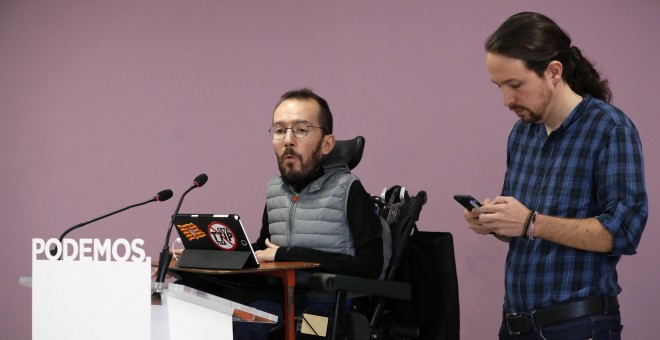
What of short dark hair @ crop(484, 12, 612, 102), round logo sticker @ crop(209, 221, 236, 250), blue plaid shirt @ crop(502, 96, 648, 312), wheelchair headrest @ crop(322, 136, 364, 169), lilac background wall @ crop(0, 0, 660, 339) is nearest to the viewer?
blue plaid shirt @ crop(502, 96, 648, 312)

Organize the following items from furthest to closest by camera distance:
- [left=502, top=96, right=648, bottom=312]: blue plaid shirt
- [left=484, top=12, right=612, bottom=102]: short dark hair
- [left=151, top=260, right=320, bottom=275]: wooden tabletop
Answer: [left=151, top=260, right=320, bottom=275]: wooden tabletop, [left=484, top=12, right=612, bottom=102]: short dark hair, [left=502, top=96, right=648, bottom=312]: blue plaid shirt

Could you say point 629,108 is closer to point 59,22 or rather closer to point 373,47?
point 373,47

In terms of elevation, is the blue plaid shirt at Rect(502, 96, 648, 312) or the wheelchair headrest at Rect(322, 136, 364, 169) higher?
the wheelchair headrest at Rect(322, 136, 364, 169)

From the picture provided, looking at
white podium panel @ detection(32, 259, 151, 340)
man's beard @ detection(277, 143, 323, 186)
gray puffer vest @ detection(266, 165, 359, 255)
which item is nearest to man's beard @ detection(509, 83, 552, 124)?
gray puffer vest @ detection(266, 165, 359, 255)

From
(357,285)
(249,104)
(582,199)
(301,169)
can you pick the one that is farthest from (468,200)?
(249,104)

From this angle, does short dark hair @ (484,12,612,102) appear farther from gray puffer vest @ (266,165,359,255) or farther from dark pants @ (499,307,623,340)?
gray puffer vest @ (266,165,359,255)

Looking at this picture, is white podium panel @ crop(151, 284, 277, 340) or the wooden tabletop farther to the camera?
the wooden tabletop

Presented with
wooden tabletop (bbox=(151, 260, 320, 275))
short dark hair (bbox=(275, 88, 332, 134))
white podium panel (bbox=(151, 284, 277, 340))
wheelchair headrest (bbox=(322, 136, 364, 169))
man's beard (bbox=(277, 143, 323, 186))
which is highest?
short dark hair (bbox=(275, 88, 332, 134))

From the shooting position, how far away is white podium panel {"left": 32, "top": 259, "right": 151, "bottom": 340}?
1.92 metres

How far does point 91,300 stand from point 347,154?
133cm

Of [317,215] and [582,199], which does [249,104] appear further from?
[582,199]

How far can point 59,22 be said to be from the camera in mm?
4355

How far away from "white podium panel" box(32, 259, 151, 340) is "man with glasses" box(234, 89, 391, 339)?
0.69 metres

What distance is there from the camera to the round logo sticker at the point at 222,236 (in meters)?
2.51
